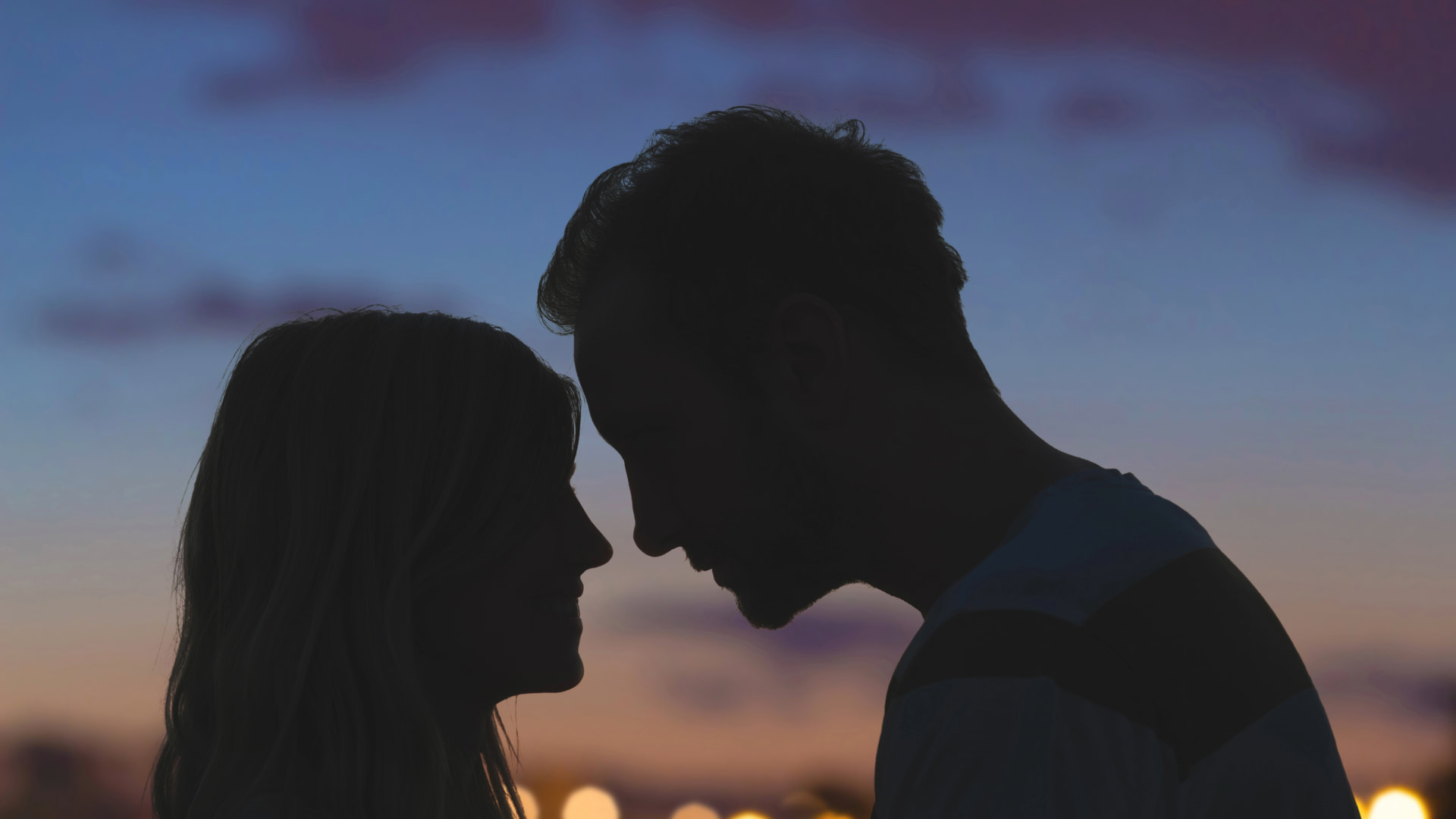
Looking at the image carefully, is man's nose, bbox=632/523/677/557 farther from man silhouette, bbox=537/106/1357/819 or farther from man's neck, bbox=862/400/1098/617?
man's neck, bbox=862/400/1098/617

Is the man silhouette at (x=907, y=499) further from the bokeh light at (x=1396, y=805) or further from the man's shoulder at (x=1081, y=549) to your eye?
the bokeh light at (x=1396, y=805)

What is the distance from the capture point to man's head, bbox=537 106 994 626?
11.6ft

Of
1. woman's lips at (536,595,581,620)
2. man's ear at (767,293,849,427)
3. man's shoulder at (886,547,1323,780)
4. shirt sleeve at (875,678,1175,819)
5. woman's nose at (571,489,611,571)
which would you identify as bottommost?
shirt sleeve at (875,678,1175,819)

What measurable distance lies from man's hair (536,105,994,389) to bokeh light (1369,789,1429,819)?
4174 cm

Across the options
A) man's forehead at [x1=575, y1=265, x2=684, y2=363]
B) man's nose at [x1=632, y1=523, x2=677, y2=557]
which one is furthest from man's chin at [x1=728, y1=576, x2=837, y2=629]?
man's forehead at [x1=575, y1=265, x2=684, y2=363]

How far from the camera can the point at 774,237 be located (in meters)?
3.78

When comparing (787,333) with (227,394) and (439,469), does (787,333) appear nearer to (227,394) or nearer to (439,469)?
(439,469)

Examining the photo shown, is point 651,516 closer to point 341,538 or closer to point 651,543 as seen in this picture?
point 651,543

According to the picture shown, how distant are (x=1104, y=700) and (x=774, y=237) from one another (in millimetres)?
2139

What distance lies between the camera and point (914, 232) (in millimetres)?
3863

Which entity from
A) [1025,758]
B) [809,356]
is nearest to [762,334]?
[809,356]

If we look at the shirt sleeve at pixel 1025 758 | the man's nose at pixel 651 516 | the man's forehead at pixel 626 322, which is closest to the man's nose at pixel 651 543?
the man's nose at pixel 651 516

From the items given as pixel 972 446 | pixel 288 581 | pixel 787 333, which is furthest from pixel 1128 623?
pixel 288 581

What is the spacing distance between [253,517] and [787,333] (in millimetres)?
1951
